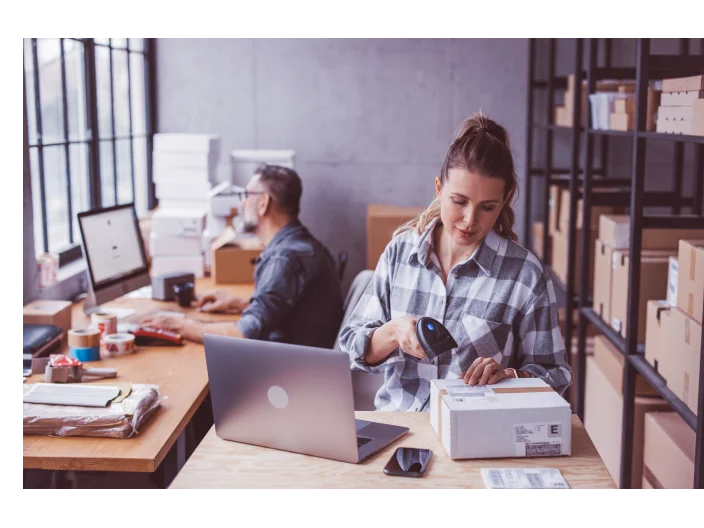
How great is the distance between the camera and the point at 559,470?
5.40 ft

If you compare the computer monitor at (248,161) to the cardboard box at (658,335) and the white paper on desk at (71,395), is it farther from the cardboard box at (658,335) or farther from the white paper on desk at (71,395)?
the white paper on desk at (71,395)

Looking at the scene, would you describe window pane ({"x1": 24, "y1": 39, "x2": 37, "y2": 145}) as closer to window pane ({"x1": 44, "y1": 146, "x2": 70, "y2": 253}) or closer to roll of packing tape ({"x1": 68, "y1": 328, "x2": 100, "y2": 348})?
window pane ({"x1": 44, "y1": 146, "x2": 70, "y2": 253})

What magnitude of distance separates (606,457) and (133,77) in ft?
12.6

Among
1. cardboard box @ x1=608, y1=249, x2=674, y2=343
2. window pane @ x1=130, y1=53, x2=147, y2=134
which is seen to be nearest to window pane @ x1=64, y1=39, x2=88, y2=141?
window pane @ x1=130, y1=53, x2=147, y2=134

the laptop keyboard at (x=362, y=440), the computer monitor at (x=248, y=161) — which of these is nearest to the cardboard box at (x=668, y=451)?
the laptop keyboard at (x=362, y=440)

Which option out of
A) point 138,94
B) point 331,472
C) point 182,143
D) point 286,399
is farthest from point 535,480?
point 138,94

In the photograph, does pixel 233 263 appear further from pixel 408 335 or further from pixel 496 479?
pixel 496 479

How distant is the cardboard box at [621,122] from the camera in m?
3.20

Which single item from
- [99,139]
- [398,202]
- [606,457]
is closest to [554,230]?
[398,202]

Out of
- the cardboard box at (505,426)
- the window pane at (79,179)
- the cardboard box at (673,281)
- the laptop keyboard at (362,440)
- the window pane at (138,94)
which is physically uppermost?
the window pane at (138,94)

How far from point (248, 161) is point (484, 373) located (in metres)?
3.56

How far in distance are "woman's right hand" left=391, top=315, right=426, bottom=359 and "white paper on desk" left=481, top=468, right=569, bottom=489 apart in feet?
1.07

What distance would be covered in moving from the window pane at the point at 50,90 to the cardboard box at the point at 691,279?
277 cm

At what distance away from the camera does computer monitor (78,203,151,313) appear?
3248 millimetres
